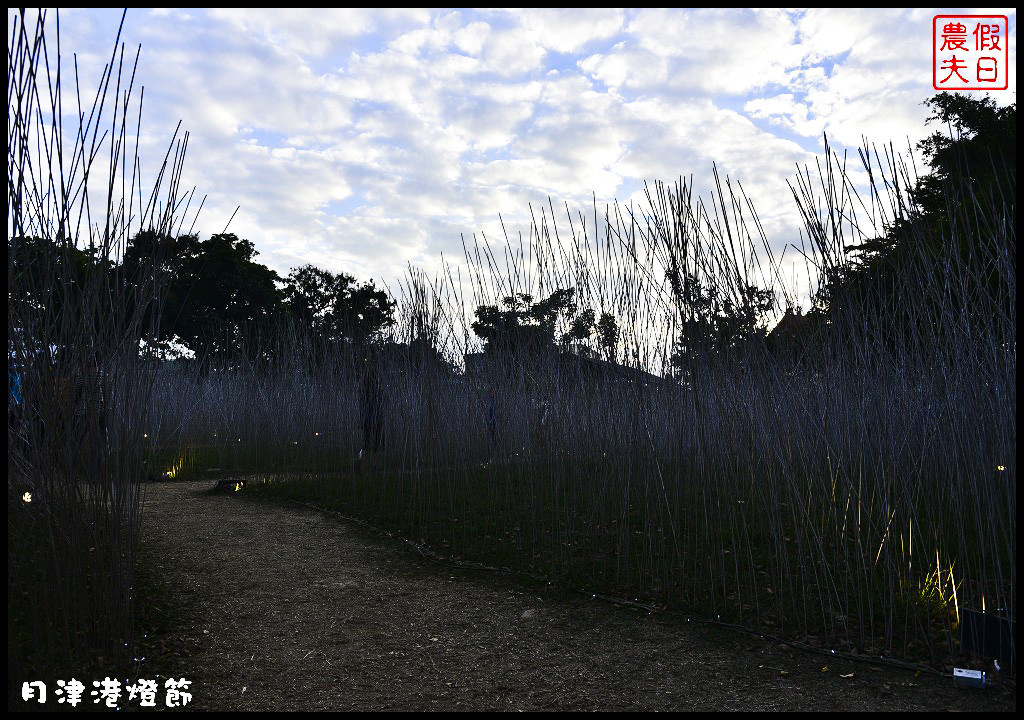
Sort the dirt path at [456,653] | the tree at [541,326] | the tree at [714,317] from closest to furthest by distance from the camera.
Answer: the dirt path at [456,653] < the tree at [714,317] < the tree at [541,326]

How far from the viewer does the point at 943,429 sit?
9.30 feet

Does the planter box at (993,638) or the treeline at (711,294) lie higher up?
the treeline at (711,294)

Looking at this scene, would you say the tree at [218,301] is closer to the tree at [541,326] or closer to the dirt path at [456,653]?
the tree at [541,326]

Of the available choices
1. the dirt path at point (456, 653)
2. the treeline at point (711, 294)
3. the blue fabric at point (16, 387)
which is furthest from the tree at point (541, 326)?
the blue fabric at point (16, 387)

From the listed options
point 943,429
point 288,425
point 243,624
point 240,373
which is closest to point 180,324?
point 240,373

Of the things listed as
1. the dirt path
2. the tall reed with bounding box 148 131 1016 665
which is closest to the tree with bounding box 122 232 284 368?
the tall reed with bounding box 148 131 1016 665

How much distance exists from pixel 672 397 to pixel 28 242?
9.35ft

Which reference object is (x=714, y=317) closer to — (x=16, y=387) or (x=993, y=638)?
(x=993, y=638)

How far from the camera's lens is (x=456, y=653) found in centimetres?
275

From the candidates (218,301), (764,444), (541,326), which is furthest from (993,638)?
(218,301)

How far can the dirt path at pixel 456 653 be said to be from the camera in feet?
7.47

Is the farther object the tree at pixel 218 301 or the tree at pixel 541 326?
→ the tree at pixel 218 301

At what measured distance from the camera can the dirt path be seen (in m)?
2.28

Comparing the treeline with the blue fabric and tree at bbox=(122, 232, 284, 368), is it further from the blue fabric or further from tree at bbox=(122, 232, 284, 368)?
tree at bbox=(122, 232, 284, 368)
